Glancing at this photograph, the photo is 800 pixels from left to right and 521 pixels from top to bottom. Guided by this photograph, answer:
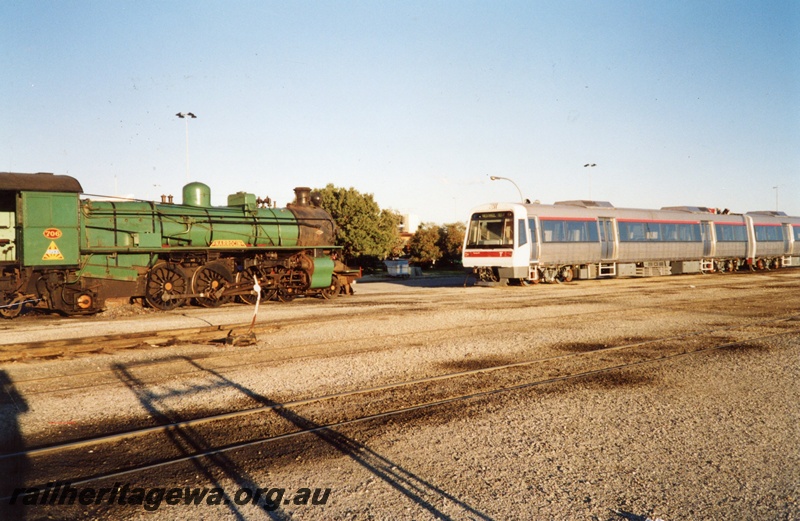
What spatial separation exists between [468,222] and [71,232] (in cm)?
1471

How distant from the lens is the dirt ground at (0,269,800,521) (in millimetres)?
4375

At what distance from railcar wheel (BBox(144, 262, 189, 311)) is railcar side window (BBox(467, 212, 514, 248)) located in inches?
465

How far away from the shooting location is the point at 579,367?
8.82 meters

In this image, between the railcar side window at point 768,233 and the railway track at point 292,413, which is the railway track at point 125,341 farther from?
the railcar side window at point 768,233

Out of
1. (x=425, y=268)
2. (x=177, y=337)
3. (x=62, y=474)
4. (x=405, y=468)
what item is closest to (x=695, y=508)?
(x=405, y=468)

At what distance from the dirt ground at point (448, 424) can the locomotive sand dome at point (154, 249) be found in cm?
236

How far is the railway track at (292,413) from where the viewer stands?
17.1 feet

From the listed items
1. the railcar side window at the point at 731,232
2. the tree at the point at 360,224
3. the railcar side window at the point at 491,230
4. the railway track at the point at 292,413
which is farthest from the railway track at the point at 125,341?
the tree at the point at 360,224

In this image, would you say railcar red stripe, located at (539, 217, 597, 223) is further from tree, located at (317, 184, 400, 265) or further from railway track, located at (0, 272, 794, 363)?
tree, located at (317, 184, 400, 265)

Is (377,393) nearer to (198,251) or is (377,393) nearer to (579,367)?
(579,367)

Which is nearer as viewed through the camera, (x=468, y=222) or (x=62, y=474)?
(x=62, y=474)

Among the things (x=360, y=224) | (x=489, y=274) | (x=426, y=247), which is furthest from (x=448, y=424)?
(x=426, y=247)

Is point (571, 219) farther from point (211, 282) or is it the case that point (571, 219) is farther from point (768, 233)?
point (768, 233)

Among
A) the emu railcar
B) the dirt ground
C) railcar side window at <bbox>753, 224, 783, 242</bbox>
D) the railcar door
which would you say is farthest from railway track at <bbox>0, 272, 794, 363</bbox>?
railcar side window at <bbox>753, 224, 783, 242</bbox>
